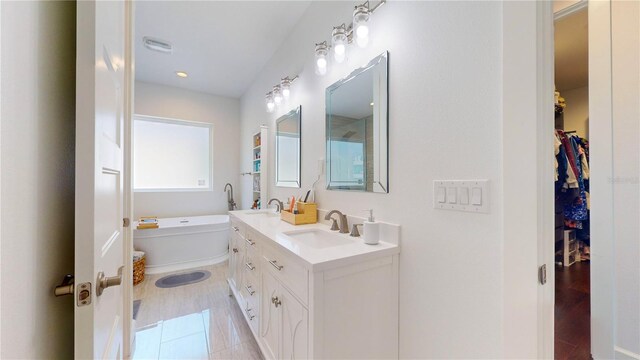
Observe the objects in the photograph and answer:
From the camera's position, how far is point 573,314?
1872 millimetres

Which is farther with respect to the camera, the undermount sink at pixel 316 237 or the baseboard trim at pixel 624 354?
the undermount sink at pixel 316 237

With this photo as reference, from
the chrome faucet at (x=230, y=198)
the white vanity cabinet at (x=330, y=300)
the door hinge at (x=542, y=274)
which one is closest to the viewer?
the door hinge at (x=542, y=274)

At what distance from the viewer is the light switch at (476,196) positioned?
86 centimetres

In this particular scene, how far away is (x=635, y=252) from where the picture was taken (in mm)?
1288

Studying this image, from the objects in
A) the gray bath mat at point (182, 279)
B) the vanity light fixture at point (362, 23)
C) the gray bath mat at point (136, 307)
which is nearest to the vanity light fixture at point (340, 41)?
the vanity light fixture at point (362, 23)

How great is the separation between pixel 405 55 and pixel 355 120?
0.46 m

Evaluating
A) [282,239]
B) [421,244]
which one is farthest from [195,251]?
[421,244]

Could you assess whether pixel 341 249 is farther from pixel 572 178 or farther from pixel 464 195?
pixel 572 178

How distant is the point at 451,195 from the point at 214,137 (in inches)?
161

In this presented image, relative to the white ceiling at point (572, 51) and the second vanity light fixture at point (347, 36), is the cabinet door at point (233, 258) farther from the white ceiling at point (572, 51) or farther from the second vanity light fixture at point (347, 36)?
the white ceiling at point (572, 51)

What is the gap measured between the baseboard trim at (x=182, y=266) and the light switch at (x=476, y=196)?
11.5 feet

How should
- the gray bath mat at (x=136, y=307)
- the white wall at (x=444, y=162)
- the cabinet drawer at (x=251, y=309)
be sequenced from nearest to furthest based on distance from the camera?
the white wall at (x=444, y=162), the cabinet drawer at (x=251, y=309), the gray bath mat at (x=136, y=307)

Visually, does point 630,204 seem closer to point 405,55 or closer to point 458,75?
point 458,75

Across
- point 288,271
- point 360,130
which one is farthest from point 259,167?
point 288,271
